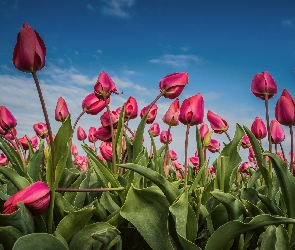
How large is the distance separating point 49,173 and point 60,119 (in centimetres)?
137

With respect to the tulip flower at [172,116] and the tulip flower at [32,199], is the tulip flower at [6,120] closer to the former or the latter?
the tulip flower at [172,116]

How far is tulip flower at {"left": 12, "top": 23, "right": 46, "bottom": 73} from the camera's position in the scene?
125 cm

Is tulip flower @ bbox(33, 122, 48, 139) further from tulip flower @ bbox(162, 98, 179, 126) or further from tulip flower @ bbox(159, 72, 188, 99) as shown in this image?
tulip flower @ bbox(159, 72, 188, 99)

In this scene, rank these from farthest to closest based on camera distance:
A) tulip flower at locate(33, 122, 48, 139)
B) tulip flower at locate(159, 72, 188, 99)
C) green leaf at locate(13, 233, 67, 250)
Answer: tulip flower at locate(33, 122, 48, 139) → tulip flower at locate(159, 72, 188, 99) → green leaf at locate(13, 233, 67, 250)

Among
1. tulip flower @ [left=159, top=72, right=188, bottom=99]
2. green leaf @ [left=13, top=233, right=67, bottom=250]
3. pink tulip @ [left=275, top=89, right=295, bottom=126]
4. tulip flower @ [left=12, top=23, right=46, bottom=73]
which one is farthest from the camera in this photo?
tulip flower @ [left=159, top=72, right=188, bottom=99]

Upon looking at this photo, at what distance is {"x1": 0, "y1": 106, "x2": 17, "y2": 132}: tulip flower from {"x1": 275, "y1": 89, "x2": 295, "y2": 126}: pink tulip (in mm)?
1643

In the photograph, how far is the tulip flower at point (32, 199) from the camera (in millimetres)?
1077

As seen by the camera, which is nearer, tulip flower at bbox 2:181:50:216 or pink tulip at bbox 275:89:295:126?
tulip flower at bbox 2:181:50:216

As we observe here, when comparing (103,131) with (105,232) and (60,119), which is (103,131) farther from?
(105,232)

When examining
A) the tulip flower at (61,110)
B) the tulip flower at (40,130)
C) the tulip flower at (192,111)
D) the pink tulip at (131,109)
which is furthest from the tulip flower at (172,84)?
the tulip flower at (40,130)

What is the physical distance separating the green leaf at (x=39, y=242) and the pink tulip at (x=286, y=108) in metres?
1.02

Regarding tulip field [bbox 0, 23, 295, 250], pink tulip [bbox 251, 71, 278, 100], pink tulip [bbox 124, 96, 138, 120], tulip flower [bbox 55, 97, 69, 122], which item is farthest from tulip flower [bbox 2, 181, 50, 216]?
tulip flower [bbox 55, 97, 69, 122]

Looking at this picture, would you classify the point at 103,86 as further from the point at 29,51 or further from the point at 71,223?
the point at 71,223

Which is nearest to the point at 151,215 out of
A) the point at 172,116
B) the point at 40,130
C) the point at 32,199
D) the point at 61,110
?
the point at 32,199
